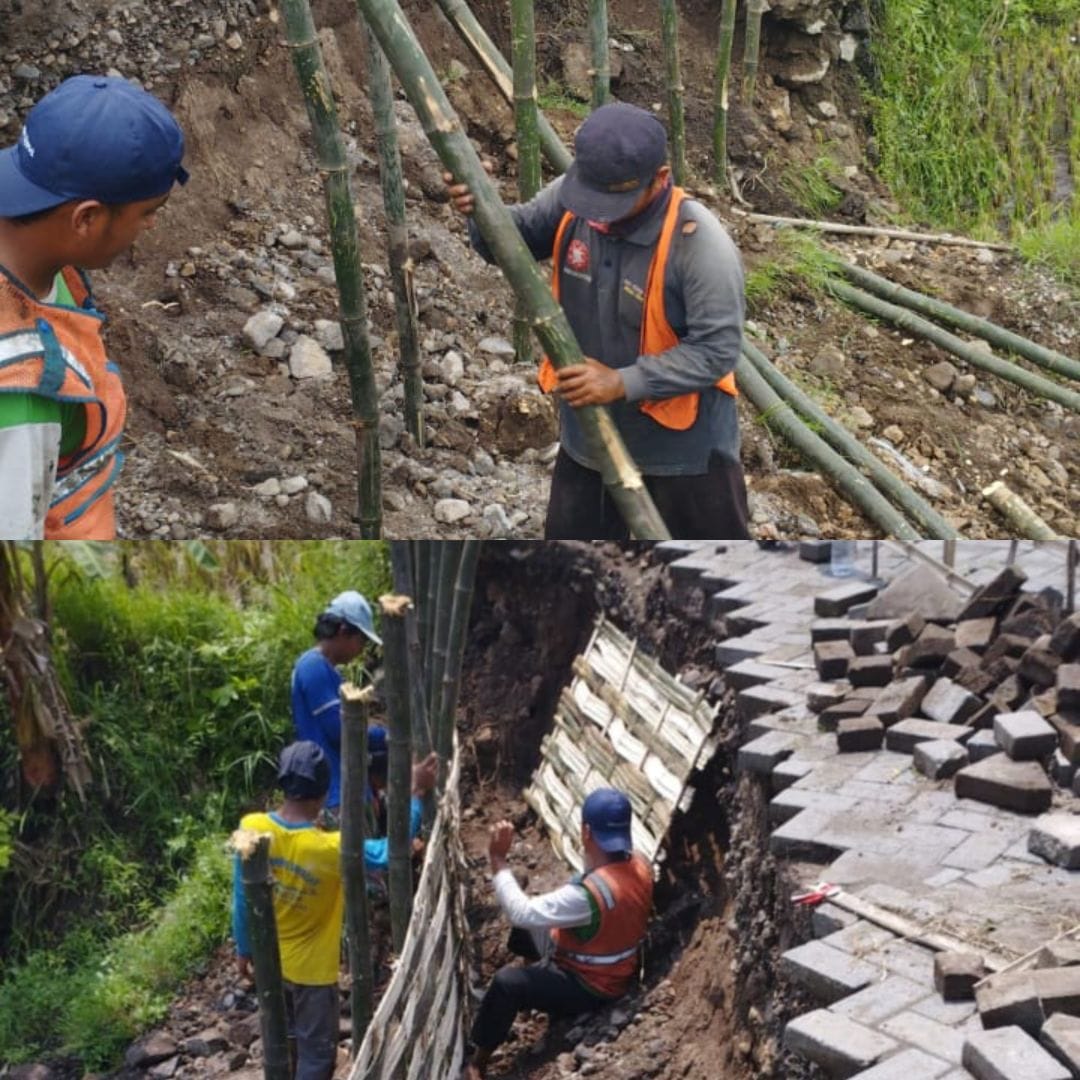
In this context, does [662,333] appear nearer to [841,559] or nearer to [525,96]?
[525,96]

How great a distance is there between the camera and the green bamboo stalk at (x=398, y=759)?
169 inches

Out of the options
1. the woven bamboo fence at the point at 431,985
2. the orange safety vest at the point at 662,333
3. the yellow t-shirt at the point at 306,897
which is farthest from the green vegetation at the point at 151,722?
the orange safety vest at the point at 662,333

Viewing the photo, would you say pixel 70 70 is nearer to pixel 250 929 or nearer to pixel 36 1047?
pixel 36 1047

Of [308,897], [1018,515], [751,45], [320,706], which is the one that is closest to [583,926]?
[308,897]

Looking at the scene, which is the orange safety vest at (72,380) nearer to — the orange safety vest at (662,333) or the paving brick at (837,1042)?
the orange safety vest at (662,333)

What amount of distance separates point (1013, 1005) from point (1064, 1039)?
0.60ft

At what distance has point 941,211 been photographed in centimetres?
1073

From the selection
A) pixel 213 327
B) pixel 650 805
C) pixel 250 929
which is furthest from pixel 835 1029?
pixel 213 327

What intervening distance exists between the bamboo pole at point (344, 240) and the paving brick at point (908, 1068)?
2.55 meters

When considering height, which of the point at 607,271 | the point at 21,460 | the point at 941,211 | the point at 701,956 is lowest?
the point at 701,956

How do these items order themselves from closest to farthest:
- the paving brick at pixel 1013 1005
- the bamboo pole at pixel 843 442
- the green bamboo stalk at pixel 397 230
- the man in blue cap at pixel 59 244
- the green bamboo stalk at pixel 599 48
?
the man in blue cap at pixel 59 244 < the paving brick at pixel 1013 1005 < the green bamboo stalk at pixel 397 230 < the green bamboo stalk at pixel 599 48 < the bamboo pole at pixel 843 442

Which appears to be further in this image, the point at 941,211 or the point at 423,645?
the point at 941,211

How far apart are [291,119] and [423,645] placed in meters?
2.96

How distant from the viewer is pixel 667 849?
6.26 m
